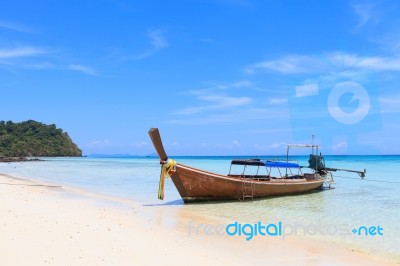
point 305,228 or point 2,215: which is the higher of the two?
point 2,215

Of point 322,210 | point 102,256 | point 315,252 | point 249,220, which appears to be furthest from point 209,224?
point 322,210

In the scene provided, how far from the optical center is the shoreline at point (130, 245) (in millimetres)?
6012

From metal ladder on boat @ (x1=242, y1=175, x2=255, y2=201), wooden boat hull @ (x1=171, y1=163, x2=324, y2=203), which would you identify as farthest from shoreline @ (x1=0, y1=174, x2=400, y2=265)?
metal ladder on boat @ (x1=242, y1=175, x2=255, y2=201)

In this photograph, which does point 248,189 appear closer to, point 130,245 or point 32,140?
point 130,245

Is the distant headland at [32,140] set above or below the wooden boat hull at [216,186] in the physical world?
above

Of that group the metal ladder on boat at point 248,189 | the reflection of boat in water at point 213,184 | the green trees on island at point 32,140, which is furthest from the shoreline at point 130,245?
the green trees on island at point 32,140

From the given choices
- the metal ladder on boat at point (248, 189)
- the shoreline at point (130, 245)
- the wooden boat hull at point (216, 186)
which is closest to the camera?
the shoreline at point (130, 245)

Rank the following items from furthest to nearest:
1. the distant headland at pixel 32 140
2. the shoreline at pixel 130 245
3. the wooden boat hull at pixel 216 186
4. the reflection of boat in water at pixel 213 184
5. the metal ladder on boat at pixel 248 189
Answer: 1. the distant headland at pixel 32 140
2. the metal ladder on boat at pixel 248 189
3. the wooden boat hull at pixel 216 186
4. the reflection of boat in water at pixel 213 184
5. the shoreline at pixel 130 245

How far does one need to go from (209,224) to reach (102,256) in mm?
4506

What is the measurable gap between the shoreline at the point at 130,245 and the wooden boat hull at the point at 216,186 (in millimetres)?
4034

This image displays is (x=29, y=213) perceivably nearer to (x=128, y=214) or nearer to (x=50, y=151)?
(x=128, y=214)

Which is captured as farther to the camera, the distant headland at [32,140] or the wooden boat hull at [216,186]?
the distant headland at [32,140]

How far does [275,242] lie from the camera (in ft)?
27.4

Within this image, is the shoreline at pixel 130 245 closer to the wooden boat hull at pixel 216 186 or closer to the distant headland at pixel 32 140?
the wooden boat hull at pixel 216 186
